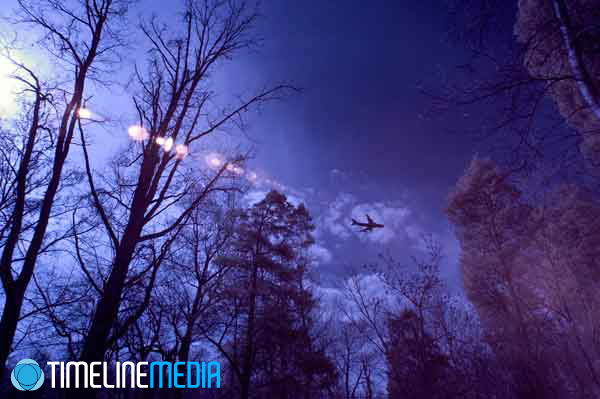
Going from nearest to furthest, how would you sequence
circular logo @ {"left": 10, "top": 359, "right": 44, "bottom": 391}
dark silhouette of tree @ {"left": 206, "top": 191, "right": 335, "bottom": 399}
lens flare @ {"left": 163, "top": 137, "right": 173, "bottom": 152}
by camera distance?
lens flare @ {"left": 163, "top": 137, "right": 173, "bottom": 152}, circular logo @ {"left": 10, "top": 359, "right": 44, "bottom": 391}, dark silhouette of tree @ {"left": 206, "top": 191, "right": 335, "bottom": 399}

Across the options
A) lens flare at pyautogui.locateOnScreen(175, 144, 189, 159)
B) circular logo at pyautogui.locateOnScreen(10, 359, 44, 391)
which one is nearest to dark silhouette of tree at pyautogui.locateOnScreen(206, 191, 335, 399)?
circular logo at pyautogui.locateOnScreen(10, 359, 44, 391)

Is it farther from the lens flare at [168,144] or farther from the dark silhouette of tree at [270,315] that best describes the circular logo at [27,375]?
the lens flare at [168,144]

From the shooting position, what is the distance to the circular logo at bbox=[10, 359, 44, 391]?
24.8 ft

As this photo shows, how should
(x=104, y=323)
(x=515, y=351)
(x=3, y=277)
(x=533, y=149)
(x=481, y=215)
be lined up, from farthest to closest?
(x=481, y=215)
(x=515, y=351)
(x=533, y=149)
(x=3, y=277)
(x=104, y=323)

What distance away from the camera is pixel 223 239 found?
1130 cm

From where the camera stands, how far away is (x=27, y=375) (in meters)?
7.81

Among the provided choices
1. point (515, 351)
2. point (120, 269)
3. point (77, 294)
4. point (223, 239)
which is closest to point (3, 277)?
point (120, 269)

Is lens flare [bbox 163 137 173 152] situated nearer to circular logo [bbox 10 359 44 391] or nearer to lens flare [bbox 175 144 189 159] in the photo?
lens flare [bbox 175 144 189 159]

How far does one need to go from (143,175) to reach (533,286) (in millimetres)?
13120

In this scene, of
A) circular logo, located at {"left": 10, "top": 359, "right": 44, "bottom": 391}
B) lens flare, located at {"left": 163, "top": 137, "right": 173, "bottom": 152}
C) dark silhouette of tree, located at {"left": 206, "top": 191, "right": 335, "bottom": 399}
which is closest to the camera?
lens flare, located at {"left": 163, "top": 137, "right": 173, "bottom": 152}

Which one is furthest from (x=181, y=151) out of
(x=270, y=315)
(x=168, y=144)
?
(x=270, y=315)

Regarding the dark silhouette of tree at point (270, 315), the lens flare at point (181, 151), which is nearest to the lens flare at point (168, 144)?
the lens flare at point (181, 151)

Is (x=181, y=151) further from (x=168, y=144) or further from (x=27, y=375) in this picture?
(x=27, y=375)

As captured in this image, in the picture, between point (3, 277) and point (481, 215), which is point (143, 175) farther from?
point (481, 215)
